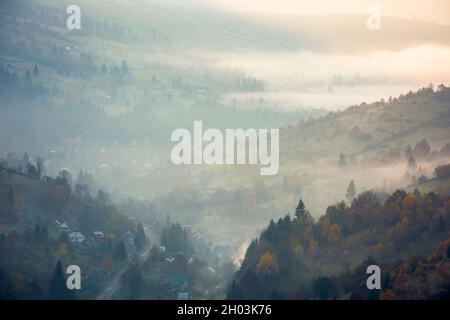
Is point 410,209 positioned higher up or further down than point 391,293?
higher up

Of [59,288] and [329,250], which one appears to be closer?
[59,288]

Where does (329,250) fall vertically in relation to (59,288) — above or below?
above

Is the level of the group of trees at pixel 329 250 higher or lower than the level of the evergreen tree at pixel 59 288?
higher

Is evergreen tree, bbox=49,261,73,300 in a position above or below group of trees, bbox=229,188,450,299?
below

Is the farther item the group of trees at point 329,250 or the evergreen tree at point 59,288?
the evergreen tree at point 59,288

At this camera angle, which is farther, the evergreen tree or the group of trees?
the evergreen tree

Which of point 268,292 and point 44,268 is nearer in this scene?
point 268,292
